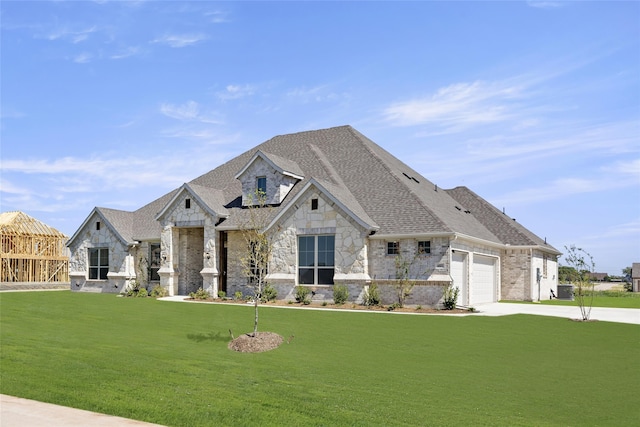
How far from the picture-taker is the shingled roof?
2698 centimetres

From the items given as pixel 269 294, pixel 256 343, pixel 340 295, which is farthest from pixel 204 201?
pixel 256 343

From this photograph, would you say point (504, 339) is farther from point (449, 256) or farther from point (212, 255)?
point (212, 255)

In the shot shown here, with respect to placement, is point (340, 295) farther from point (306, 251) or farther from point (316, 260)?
point (306, 251)

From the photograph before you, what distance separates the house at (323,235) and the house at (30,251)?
20.1m

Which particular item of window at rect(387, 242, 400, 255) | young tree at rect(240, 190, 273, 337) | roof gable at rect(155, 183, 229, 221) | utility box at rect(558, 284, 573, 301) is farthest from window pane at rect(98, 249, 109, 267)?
utility box at rect(558, 284, 573, 301)

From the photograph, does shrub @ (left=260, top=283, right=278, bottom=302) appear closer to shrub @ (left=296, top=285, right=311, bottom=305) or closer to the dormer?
shrub @ (left=296, top=285, right=311, bottom=305)

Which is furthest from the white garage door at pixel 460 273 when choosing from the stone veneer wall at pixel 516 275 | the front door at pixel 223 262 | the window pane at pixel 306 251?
the front door at pixel 223 262

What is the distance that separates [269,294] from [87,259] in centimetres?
1509

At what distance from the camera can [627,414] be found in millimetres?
9914

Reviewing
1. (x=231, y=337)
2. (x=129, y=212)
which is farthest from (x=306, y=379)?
(x=129, y=212)

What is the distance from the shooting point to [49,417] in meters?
7.99

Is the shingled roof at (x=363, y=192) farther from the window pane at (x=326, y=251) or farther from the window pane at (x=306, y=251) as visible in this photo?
the window pane at (x=306, y=251)

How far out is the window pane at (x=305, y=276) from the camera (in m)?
27.5

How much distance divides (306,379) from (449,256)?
14835mm
